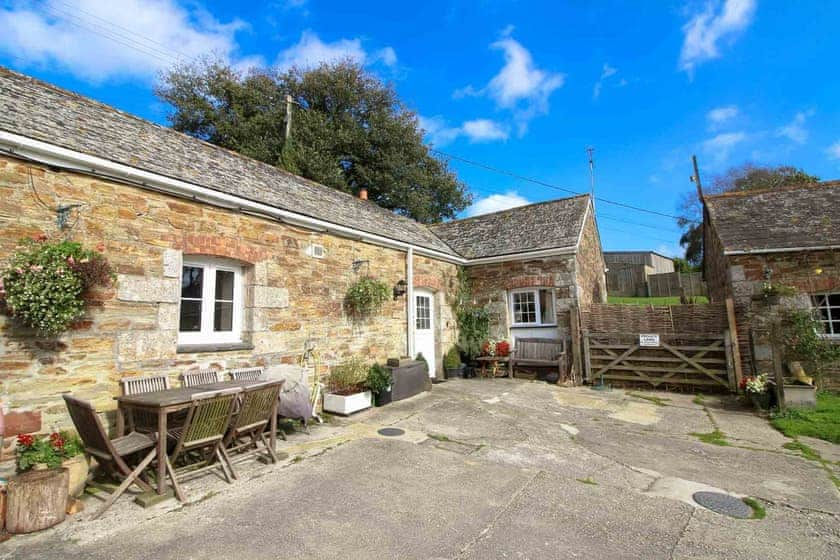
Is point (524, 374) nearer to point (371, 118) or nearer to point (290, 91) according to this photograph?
point (371, 118)

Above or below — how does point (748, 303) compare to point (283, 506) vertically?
above

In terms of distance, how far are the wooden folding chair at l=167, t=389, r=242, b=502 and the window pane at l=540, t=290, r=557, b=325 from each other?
27.8 feet

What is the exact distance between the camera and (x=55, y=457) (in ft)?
11.8

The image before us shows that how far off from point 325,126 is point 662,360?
55.5 feet

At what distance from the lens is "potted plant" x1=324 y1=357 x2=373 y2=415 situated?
680cm

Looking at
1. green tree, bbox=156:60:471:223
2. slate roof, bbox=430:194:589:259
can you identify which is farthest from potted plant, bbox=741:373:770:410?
green tree, bbox=156:60:471:223

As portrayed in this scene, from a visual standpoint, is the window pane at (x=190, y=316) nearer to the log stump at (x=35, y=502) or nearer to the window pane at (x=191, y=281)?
the window pane at (x=191, y=281)

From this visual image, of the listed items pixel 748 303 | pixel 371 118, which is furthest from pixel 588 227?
pixel 371 118

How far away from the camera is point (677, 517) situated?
3.55 meters

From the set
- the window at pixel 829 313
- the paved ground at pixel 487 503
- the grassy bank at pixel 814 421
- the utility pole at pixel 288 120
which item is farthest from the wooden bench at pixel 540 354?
the utility pole at pixel 288 120

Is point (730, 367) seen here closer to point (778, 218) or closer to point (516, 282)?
point (778, 218)

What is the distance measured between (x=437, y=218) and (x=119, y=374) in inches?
750

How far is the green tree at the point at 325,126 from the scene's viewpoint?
18.7 meters

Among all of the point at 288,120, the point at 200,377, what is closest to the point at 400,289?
the point at 200,377
